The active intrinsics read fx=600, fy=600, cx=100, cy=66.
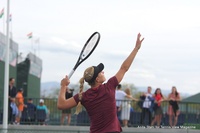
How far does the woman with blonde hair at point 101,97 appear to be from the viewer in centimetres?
718

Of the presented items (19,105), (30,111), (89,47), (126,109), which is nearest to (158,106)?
(126,109)

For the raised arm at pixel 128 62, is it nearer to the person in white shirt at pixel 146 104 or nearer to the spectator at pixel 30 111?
the person in white shirt at pixel 146 104

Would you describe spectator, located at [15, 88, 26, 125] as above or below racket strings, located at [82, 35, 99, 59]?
below

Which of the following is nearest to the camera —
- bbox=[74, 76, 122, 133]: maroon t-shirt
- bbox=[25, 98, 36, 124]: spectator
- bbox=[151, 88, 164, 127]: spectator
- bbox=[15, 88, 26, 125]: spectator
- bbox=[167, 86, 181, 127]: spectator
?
bbox=[74, 76, 122, 133]: maroon t-shirt

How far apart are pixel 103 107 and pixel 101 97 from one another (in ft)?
0.40

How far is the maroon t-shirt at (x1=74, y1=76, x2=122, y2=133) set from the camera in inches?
283

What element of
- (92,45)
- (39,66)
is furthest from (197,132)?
(39,66)

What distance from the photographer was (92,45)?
331 inches

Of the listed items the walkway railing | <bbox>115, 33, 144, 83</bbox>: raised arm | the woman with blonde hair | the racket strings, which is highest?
the racket strings

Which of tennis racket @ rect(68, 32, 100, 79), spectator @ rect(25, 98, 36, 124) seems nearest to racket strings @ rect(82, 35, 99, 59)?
tennis racket @ rect(68, 32, 100, 79)

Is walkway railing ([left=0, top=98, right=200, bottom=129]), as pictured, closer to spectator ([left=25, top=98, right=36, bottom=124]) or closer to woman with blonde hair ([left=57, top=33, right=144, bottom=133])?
spectator ([left=25, top=98, right=36, bottom=124])

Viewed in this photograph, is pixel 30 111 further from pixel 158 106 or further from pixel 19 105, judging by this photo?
pixel 158 106

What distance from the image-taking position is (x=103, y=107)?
719 centimetres

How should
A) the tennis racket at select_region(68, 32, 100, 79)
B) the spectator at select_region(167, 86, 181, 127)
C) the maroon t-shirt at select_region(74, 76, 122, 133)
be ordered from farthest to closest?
the spectator at select_region(167, 86, 181, 127)
the tennis racket at select_region(68, 32, 100, 79)
the maroon t-shirt at select_region(74, 76, 122, 133)
